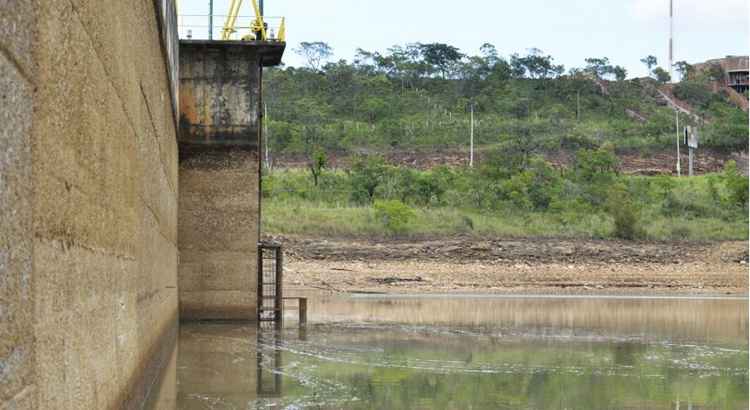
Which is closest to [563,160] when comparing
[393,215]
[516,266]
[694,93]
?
[393,215]

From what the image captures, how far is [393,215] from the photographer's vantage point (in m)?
51.1

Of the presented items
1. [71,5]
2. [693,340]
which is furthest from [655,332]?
[71,5]

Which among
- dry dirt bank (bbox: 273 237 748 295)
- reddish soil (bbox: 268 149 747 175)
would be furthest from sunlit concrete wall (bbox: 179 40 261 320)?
reddish soil (bbox: 268 149 747 175)

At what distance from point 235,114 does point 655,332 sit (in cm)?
1017

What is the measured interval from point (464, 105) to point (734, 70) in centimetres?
3798

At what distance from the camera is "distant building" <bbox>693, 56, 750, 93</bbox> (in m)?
117

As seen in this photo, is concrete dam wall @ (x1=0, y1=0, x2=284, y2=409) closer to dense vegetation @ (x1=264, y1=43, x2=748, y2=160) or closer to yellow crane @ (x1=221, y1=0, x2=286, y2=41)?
yellow crane @ (x1=221, y1=0, x2=286, y2=41)

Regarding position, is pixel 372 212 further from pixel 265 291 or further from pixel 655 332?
pixel 655 332

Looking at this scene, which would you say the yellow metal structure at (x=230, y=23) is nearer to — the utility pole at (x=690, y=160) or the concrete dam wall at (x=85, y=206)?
the concrete dam wall at (x=85, y=206)

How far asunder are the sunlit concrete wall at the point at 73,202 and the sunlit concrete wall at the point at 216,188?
11.7 meters

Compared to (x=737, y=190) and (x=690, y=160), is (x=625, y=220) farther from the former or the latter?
(x=690, y=160)

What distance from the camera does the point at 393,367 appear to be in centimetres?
1681

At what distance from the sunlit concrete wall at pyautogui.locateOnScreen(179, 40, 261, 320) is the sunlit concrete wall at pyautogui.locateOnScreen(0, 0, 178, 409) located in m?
11.7

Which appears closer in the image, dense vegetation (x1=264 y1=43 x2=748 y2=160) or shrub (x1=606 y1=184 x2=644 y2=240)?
shrub (x1=606 y1=184 x2=644 y2=240)
